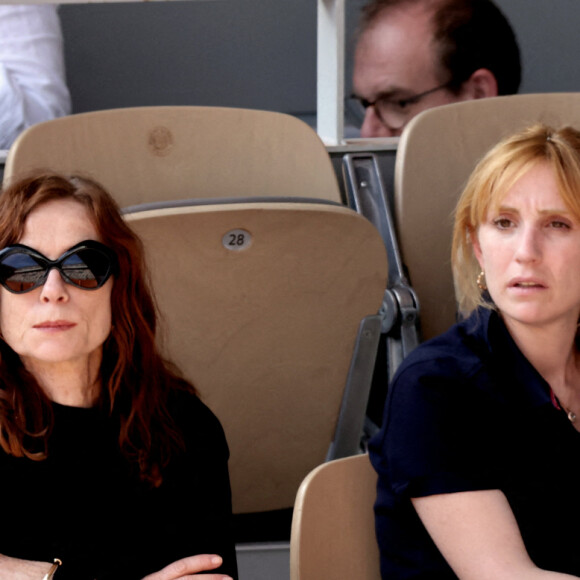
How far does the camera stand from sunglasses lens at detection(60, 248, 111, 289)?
1046mm

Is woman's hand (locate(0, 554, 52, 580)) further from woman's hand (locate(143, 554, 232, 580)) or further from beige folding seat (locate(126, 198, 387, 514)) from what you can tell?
beige folding seat (locate(126, 198, 387, 514))

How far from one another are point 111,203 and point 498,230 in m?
0.48

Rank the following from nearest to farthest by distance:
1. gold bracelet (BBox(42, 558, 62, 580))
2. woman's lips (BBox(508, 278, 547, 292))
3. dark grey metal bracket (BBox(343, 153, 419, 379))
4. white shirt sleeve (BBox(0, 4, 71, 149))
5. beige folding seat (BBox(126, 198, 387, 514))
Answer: gold bracelet (BBox(42, 558, 62, 580))
woman's lips (BBox(508, 278, 547, 292))
beige folding seat (BBox(126, 198, 387, 514))
dark grey metal bracket (BBox(343, 153, 419, 379))
white shirt sleeve (BBox(0, 4, 71, 149))

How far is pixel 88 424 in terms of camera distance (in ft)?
3.59

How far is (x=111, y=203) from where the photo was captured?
3.74ft

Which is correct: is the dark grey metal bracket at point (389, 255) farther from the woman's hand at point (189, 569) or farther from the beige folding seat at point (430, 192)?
the woman's hand at point (189, 569)

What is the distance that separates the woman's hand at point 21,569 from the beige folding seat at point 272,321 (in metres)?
0.54

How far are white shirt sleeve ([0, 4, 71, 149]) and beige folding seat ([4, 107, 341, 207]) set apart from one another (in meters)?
0.64

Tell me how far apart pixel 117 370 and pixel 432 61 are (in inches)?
92.3

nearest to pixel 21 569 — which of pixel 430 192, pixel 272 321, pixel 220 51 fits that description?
pixel 272 321

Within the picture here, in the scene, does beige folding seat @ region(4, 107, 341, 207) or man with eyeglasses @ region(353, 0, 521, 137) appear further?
man with eyeglasses @ region(353, 0, 521, 137)

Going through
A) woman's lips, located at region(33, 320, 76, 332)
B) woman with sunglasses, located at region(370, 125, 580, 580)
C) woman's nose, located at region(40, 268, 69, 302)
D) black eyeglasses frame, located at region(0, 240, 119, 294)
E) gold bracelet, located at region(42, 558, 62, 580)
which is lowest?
gold bracelet, located at region(42, 558, 62, 580)

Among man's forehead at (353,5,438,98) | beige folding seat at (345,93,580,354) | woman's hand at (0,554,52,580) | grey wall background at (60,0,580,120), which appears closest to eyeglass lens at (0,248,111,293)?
woman's hand at (0,554,52,580)

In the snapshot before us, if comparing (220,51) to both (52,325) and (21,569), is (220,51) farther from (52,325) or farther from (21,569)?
(21,569)
